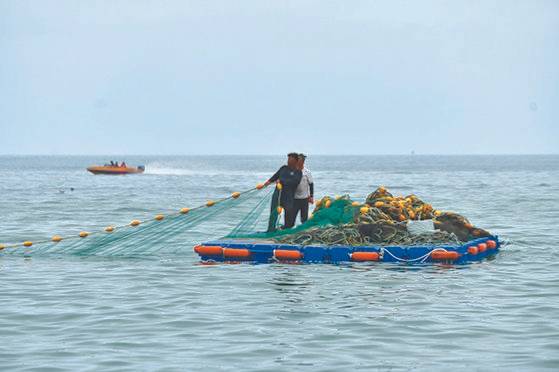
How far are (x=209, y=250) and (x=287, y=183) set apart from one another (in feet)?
7.60

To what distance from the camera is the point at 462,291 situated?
50.5 ft

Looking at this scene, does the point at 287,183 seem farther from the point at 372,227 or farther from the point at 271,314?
the point at 271,314

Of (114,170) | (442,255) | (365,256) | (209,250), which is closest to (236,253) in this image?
(209,250)

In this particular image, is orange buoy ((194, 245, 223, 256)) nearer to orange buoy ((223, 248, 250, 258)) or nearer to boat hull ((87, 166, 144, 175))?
orange buoy ((223, 248, 250, 258))

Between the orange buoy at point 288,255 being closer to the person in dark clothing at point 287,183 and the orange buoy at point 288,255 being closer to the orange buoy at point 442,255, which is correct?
the person in dark clothing at point 287,183

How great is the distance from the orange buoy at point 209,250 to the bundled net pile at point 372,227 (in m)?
1.27

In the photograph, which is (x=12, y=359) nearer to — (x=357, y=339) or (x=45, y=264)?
(x=357, y=339)

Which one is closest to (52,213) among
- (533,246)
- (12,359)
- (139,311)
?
(533,246)

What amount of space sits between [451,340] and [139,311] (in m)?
4.77

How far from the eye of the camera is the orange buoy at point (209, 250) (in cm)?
1923

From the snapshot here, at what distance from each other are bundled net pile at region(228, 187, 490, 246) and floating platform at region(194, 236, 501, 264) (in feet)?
1.71

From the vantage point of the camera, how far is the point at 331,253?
61.0 ft

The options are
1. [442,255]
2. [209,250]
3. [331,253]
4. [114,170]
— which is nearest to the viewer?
[442,255]

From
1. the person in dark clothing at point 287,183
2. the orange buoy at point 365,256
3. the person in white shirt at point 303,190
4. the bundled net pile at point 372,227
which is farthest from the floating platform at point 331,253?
the person in white shirt at point 303,190
